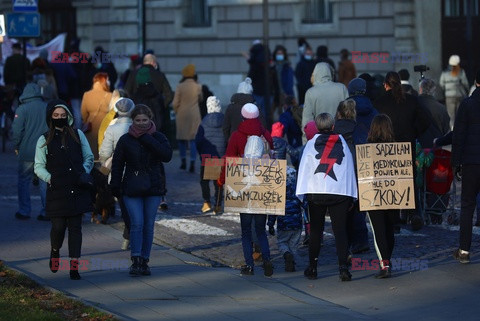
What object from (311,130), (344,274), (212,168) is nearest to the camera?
(344,274)

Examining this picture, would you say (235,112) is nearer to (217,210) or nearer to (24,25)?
(217,210)

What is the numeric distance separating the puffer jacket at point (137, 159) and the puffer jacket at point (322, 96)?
12.9ft

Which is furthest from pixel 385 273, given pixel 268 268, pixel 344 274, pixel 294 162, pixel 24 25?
pixel 24 25

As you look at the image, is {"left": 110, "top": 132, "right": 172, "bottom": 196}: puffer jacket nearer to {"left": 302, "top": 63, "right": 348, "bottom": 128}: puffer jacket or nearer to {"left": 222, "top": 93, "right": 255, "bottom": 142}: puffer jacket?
{"left": 302, "top": 63, "right": 348, "bottom": 128}: puffer jacket

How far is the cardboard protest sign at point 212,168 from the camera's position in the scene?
16.6 metres

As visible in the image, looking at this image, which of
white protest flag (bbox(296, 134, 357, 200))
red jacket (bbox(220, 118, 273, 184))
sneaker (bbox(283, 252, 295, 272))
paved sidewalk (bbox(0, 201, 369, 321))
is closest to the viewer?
paved sidewalk (bbox(0, 201, 369, 321))

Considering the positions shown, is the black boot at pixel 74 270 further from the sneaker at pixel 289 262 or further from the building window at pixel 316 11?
the building window at pixel 316 11

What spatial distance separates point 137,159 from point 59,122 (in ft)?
2.61

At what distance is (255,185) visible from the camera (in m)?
13.2

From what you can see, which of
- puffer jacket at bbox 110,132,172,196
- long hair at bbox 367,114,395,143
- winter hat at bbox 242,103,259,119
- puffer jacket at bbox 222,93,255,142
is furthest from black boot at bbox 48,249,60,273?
puffer jacket at bbox 222,93,255,142

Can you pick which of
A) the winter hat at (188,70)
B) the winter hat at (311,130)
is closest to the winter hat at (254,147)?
the winter hat at (311,130)

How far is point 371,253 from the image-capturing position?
14320 millimetres

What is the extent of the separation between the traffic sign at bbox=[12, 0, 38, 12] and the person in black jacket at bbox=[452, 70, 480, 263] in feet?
37.3

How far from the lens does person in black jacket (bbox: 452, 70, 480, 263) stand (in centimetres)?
1336
